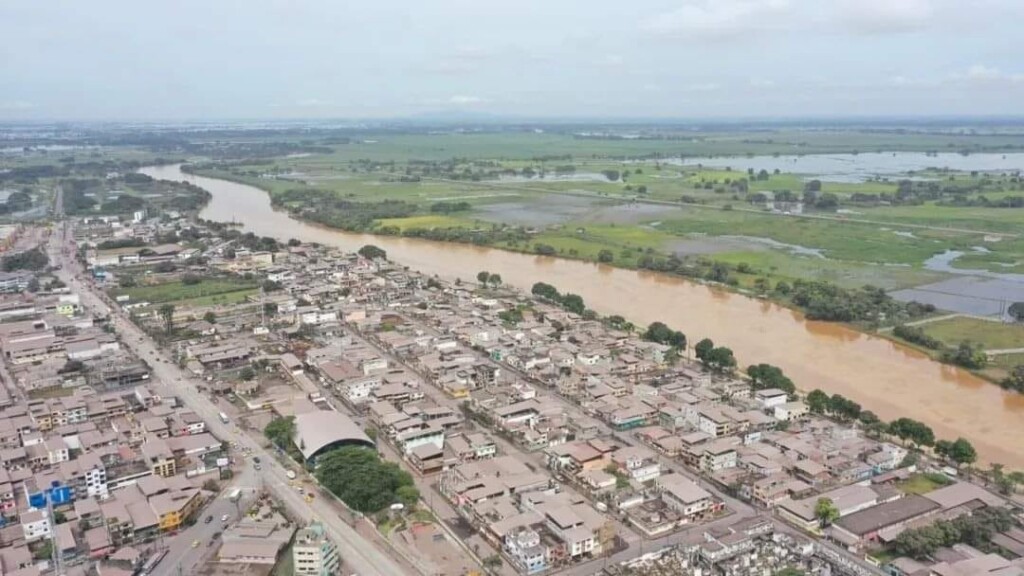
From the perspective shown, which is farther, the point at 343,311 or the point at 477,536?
the point at 343,311

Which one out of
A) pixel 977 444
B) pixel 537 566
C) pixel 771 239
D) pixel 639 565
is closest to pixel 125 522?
pixel 537 566

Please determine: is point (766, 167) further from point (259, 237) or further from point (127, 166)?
point (127, 166)

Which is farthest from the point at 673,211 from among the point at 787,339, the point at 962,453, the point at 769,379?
the point at 962,453

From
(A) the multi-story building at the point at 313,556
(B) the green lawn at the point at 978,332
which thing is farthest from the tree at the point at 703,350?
(A) the multi-story building at the point at 313,556

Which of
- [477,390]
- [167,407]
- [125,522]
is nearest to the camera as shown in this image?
[125,522]

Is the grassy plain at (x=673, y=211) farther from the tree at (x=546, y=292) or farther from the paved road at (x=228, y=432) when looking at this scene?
the paved road at (x=228, y=432)

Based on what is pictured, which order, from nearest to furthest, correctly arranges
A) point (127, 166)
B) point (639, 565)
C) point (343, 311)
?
point (639, 565), point (343, 311), point (127, 166)

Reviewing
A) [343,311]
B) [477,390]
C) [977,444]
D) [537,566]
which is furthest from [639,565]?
[343,311]
